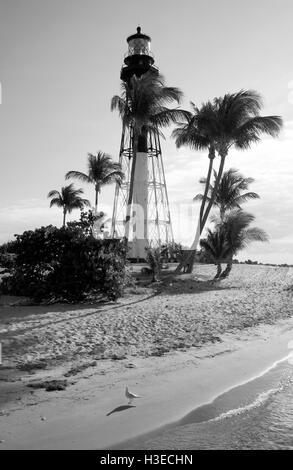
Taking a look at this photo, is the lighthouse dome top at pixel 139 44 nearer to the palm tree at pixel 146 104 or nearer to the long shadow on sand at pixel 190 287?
the palm tree at pixel 146 104

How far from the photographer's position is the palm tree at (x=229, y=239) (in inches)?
826

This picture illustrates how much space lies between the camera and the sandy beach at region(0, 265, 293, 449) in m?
4.75

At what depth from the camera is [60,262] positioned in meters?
12.8

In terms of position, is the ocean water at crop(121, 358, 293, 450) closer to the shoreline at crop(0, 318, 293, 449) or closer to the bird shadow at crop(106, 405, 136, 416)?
the shoreline at crop(0, 318, 293, 449)

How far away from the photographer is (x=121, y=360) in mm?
7273

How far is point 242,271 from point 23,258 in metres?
14.2

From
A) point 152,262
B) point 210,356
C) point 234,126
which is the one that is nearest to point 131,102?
point 234,126

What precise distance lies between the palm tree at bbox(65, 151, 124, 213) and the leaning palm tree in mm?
10794

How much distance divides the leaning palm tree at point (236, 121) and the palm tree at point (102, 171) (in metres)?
10.8

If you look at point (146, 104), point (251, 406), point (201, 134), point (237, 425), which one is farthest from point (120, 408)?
point (201, 134)

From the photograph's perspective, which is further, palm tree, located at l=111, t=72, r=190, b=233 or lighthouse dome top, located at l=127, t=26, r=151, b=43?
lighthouse dome top, located at l=127, t=26, r=151, b=43

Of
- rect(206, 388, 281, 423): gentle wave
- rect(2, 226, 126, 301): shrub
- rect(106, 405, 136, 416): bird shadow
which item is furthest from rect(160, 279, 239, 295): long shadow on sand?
rect(106, 405, 136, 416): bird shadow
